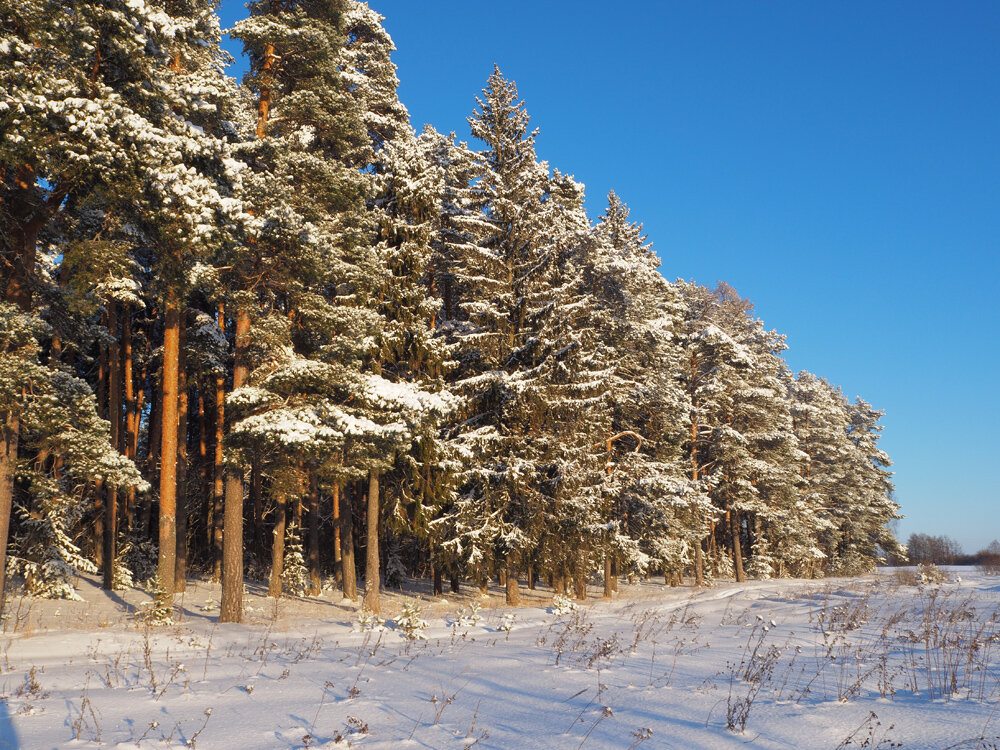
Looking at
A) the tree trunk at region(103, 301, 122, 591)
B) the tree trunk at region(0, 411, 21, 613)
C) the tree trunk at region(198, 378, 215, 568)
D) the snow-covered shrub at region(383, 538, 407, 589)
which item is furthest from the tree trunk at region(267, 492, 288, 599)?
the tree trunk at region(0, 411, 21, 613)

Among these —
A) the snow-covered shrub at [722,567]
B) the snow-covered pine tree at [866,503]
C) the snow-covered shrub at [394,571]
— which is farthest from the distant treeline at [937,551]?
the snow-covered shrub at [394,571]

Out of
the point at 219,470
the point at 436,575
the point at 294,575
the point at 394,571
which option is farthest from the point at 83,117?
the point at 394,571

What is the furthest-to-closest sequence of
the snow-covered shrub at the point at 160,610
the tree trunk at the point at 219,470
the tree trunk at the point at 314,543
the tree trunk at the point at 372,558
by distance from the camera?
the tree trunk at the point at 314,543 < the tree trunk at the point at 219,470 < the tree trunk at the point at 372,558 < the snow-covered shrub at the point at 160,610

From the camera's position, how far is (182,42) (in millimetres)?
13773

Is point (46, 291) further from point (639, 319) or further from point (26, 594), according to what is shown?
point (639, 319)

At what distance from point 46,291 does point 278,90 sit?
816 cm

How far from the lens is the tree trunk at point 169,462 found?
14.6 metres

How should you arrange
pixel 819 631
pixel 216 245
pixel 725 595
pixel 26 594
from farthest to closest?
pixel 725 595 < pixel 26 594 < pixel 216 245 < pixel 819 631

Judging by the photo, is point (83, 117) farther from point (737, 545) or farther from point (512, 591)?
point (737, 545)

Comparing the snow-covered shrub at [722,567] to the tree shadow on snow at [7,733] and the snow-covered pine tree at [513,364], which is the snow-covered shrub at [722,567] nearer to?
the snow-covered pine tree at [513,364]

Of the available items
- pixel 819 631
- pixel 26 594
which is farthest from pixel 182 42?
pixel 819 631

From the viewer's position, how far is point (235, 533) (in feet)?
51.0

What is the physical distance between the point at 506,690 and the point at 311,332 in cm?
1410

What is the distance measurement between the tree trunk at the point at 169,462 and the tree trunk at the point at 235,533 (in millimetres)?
1193
